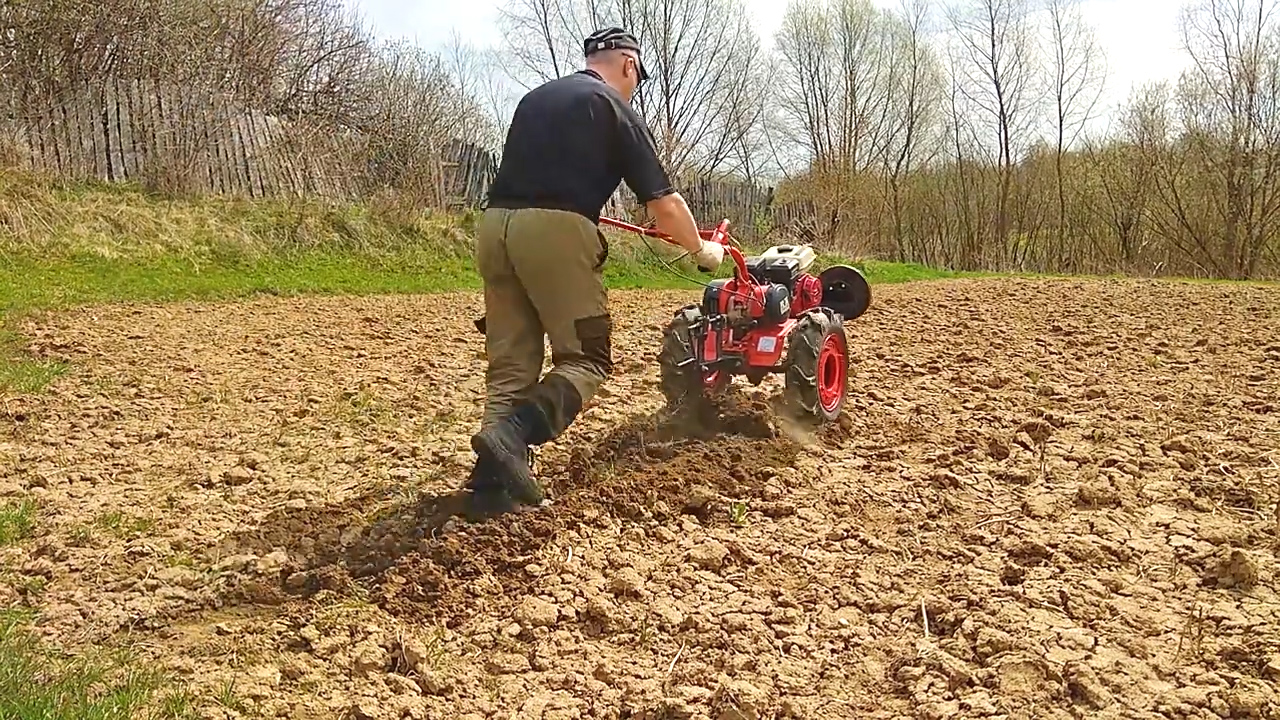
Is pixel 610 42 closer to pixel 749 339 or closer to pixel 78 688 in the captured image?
pixel 749 339

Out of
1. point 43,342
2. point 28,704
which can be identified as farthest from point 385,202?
point 28,704

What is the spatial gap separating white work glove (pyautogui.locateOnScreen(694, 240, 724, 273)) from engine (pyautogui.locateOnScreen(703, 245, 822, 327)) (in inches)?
15.3

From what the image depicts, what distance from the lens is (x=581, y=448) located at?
4582 millimetres

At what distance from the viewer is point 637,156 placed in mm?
3645

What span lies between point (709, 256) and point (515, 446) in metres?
1.17

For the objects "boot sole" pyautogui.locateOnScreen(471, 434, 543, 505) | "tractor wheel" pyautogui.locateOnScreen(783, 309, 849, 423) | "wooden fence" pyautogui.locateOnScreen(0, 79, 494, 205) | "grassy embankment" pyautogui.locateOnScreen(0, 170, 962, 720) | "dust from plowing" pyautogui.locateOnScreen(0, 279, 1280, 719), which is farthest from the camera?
"wooden fence" pyautogui.locateOnScreen(0, 79, 494, 205)

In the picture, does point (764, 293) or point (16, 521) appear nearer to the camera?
point (16, 521)

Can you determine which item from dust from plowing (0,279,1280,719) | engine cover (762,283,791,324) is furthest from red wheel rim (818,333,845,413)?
engine cover (762,283,791,324)

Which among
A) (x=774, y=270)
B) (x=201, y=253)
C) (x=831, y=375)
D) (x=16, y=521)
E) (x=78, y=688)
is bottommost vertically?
(x=78, y=688)

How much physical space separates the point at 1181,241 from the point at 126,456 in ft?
77.5

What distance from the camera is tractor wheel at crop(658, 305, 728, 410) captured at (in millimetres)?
4715

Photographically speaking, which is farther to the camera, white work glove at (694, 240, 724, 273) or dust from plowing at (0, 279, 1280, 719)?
Answer: white work glove at (694, 240, 724, 273)

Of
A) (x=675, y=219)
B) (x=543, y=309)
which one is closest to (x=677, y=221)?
(x=675, y=219)

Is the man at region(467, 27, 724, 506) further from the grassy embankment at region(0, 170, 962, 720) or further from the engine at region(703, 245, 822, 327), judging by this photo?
the grassy embankment at region(0, 170, 962, 720)
